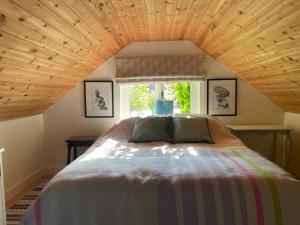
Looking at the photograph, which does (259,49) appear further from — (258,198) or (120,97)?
(120,97)

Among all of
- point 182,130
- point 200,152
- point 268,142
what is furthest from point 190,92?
point 200,152

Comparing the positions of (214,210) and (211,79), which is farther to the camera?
(211,79)

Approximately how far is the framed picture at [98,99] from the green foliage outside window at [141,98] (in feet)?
1.08

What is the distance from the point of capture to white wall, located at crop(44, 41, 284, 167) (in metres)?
3.57

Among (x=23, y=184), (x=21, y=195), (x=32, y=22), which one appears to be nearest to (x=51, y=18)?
(x=32, y=22)

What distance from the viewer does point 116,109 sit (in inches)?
144

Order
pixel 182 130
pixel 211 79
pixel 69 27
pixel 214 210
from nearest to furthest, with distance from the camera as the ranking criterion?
pixel 214 210 < pixel 69 27 < pixel 182 130 < pixel 211 79

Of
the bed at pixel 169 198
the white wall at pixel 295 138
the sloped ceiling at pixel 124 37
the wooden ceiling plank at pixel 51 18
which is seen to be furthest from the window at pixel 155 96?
the bed at pixel 169 198

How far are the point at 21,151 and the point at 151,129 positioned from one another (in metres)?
1.67

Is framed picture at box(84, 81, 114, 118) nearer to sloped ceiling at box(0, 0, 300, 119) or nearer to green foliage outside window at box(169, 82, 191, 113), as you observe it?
sloped ceiling at box(0, 0, 300, 119)

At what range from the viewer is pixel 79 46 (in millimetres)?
2354

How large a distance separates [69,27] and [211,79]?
2248 mm

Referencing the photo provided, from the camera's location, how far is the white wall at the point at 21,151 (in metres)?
2.84

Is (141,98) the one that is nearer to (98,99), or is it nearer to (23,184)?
(98,99)
